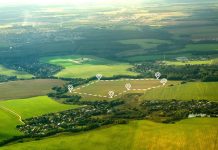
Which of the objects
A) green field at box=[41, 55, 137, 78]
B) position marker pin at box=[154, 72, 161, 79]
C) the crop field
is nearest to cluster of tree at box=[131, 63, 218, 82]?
position marker pin at box=[154, 72, 161, 79]

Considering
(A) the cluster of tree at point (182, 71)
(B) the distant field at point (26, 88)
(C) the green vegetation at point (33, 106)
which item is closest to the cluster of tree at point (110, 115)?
(C) the green vegetation at point (33, 106)

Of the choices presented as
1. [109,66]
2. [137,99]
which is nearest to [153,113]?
[137,99]

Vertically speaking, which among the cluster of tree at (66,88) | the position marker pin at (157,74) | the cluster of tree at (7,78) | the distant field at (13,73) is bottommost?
the distant field at (13,73)

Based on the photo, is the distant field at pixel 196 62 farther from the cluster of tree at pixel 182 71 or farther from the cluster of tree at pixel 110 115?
the cluster of tree at pixel 110 115

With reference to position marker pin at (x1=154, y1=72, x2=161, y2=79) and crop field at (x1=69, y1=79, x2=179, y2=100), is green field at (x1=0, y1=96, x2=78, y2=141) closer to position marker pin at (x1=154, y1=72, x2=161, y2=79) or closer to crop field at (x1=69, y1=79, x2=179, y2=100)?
crop field at (x1=69, y1=79, x2=179, y2=100)

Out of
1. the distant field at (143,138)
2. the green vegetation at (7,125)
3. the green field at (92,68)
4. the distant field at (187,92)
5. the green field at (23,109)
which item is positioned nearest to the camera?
the distant field at (143,138)

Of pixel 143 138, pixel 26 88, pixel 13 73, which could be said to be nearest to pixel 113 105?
pixel 143 138

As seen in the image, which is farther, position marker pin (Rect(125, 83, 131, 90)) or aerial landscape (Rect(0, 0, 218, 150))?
position marker pin (Rect(125, 83, 131, 90))
